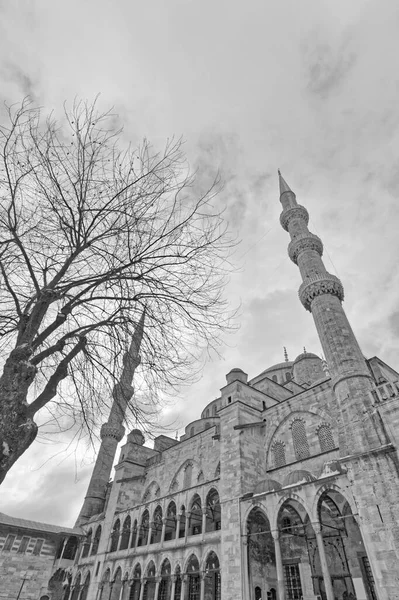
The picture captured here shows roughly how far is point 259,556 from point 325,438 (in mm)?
5267

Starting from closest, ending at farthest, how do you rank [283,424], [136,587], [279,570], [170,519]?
[279,570]
[283,424]
[170,519]
[136,587]

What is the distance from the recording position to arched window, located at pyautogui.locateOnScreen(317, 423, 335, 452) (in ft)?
45.5

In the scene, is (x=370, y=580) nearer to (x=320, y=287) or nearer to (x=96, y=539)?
(x=320, y=287)

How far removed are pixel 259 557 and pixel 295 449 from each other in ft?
14.2

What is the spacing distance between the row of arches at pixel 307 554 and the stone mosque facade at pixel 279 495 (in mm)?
42

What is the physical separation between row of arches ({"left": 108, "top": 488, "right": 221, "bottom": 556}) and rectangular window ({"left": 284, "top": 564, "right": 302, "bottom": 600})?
4088mm

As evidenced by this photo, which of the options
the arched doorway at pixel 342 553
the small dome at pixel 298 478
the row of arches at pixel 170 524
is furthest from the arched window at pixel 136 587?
the small dome at pixel 298 478

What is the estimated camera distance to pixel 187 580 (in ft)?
50.8

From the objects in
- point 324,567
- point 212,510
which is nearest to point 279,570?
point 324,567

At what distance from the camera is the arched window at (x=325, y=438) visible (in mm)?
13883

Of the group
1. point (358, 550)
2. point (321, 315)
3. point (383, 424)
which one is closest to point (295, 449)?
point (358, 550)

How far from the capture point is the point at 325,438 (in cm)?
1420

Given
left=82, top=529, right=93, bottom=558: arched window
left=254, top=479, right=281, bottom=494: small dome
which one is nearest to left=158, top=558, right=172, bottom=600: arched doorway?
left=254, top=479, right=281, bottom=494: small dome

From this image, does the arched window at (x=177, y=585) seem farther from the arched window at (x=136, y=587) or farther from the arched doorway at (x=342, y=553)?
the arched doorway at (x=342, y=553)
